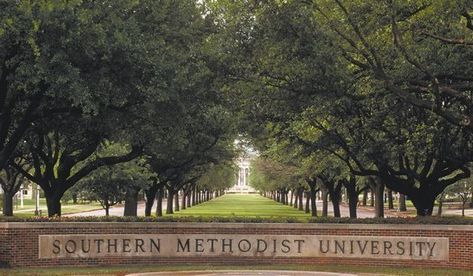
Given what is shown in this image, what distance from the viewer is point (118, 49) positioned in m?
14.8

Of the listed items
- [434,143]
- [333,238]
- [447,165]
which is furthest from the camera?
[447,165]

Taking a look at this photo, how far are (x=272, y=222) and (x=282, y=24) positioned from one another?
20.7 ft

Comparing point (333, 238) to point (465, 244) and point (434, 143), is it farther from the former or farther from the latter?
point (434, 143)

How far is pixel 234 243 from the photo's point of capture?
18.7 metres

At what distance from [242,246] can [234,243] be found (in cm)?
26

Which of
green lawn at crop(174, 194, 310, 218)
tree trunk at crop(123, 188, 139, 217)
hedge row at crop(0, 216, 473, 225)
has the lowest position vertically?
green lawn at crop(174, 194, 310, 218)

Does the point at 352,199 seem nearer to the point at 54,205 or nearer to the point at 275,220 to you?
the point at 54,205

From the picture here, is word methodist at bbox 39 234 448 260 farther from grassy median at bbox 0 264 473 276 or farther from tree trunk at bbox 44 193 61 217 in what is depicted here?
tree trunk at bbox 44 193 61 217

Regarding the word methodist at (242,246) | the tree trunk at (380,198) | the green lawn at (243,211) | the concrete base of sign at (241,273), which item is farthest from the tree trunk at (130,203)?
the concrete base of sign at (241,273)

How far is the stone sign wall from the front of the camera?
58.2ft

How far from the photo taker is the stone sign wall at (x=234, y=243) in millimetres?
17750

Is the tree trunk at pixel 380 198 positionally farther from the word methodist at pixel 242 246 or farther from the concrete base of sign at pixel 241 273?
the concrete base of sign at pixel 241 273

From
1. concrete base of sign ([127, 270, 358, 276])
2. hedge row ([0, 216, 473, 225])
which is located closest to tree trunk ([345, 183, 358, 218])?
hedge row ([0, 216, 473, 225])

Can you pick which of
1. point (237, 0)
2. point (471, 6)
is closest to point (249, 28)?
point (237, 0)
